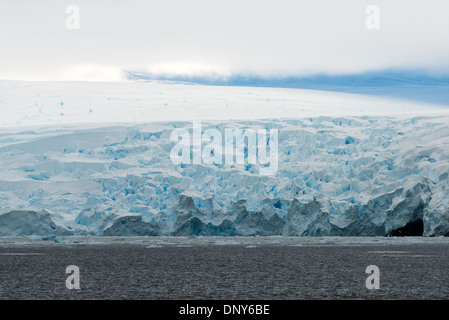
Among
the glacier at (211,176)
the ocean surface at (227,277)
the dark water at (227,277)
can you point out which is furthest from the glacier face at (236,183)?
the dark water at (227,277)

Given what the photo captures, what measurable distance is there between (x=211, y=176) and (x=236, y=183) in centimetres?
137

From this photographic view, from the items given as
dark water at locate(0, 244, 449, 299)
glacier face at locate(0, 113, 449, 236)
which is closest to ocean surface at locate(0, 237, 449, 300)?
dark water at locate(0, 244, 449, 299)

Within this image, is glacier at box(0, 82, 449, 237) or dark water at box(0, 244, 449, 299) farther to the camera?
glacier at box(0, 82, 449, 237)

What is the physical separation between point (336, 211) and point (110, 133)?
13.5 meters

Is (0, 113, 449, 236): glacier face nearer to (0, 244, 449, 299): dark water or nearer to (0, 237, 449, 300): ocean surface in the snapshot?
(0, 237, 449, 300): ocean surface

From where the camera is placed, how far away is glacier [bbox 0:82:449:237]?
76.1 ft

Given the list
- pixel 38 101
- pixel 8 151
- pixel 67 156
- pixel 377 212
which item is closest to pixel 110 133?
pixel 67 156

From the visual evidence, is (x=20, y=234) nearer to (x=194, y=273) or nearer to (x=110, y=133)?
(x=110, y=133)

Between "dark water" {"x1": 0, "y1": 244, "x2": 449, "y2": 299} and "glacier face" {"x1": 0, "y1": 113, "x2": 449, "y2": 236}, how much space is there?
33.7 feet

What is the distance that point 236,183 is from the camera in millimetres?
26719

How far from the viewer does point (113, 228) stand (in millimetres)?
23344

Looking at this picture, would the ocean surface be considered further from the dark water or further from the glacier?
the glacier

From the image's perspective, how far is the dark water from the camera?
7113 mm

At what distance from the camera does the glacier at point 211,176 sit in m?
23.2
